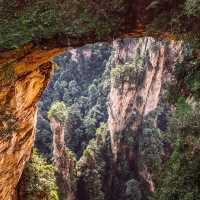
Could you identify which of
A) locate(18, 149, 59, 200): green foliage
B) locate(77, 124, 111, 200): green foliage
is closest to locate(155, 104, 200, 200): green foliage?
locate(18, 149, 59, 200): green foliage

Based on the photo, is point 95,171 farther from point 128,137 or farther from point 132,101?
point 132,101

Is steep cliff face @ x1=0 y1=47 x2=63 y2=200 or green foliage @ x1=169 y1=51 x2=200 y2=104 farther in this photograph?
steep cliff face @ x1=0 y1=47 x2=63 y2=200

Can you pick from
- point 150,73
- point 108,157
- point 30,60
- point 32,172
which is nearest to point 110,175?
point 108,157

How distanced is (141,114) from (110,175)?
4.81 metres

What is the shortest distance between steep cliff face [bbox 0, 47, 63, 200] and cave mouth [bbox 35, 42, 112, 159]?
19925 mm

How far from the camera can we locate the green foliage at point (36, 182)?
15.7 metres

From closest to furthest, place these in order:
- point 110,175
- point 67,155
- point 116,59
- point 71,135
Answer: point 67,155
point 110,175
point 116,59
point 71,135

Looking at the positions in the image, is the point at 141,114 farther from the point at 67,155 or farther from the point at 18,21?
the point at 18,21

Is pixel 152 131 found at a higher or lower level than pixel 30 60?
higher

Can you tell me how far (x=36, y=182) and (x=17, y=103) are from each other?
522cm

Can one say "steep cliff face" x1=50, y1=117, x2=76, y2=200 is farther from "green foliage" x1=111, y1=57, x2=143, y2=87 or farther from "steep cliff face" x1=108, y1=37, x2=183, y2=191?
"green foliage" x1=111, y1=57, x2=143, y2=87

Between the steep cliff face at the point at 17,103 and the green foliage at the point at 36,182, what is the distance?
117cm

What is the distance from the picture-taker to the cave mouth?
120 ft

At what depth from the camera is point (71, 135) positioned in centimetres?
3638
